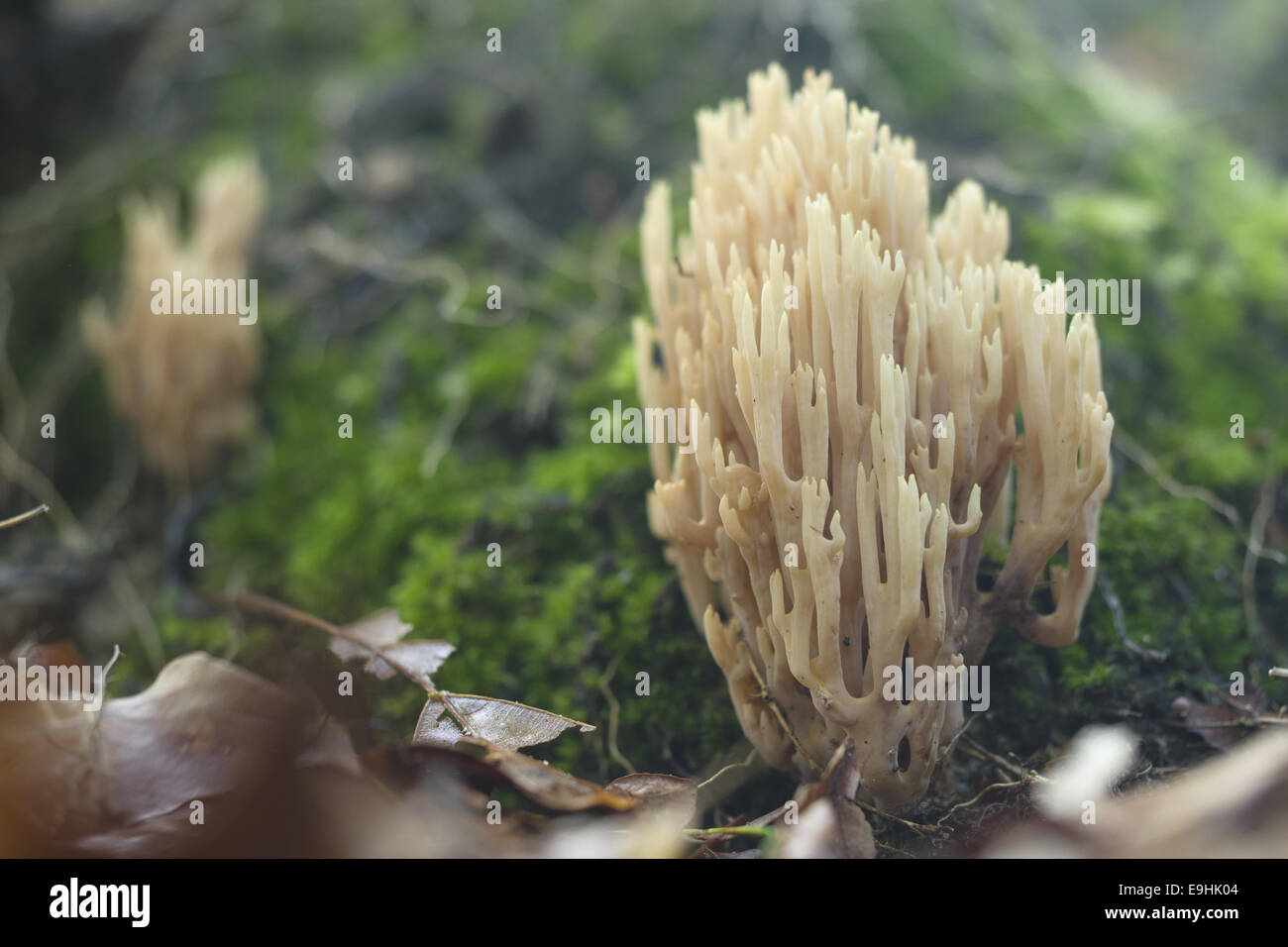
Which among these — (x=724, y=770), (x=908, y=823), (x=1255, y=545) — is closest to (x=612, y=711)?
(x=724, y=770)

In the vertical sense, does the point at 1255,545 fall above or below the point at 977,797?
above

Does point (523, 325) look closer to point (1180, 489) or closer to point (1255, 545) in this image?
point (1180, 489)

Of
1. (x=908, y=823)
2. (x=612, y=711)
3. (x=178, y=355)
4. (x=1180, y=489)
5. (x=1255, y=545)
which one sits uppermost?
(x=178, y=355)

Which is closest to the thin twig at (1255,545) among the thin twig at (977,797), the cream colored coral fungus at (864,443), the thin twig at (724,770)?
the cream colored coral fungus at (864,443)

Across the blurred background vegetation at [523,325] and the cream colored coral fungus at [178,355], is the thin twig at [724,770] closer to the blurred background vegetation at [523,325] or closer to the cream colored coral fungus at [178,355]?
the blurred background vegetation at [523,325]

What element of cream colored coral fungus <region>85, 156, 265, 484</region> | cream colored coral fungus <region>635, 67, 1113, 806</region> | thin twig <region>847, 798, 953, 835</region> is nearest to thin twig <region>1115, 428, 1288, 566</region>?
cream colored coral fungus <region>635, 67, 1113, 806</region>
